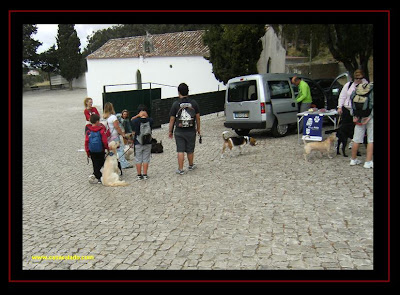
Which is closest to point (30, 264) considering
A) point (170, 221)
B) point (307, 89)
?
point (170, 221)

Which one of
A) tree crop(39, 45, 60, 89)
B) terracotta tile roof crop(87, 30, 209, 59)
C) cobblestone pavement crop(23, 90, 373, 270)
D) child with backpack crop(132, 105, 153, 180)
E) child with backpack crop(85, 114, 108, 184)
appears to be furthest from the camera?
tree crop(39, 45, 60, 89)

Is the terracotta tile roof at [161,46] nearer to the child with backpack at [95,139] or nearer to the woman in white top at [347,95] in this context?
the woman in white top at [347,95]

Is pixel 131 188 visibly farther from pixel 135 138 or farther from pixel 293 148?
pixel 293 148

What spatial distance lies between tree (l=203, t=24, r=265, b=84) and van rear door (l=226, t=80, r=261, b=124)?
6466mm

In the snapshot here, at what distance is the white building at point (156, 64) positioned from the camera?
31.2m

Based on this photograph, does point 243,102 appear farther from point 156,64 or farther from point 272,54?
point 156,64

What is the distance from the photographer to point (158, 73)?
1334 inches

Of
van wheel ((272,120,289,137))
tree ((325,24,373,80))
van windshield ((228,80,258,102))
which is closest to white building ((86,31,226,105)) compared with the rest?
tree ((325,24,373,80))

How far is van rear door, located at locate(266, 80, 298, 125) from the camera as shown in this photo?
39.2ft

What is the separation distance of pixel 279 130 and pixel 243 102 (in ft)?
4.78

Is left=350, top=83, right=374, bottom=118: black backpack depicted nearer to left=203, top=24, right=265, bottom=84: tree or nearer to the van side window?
the van side window

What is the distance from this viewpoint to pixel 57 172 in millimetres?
9438

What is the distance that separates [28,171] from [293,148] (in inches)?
269
